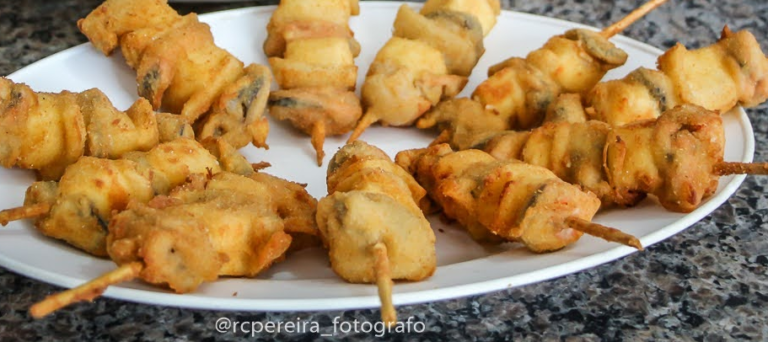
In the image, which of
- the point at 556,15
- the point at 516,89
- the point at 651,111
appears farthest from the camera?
the point at 556,15

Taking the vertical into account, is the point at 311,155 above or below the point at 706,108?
below

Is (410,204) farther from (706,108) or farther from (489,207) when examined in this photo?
(706,108)

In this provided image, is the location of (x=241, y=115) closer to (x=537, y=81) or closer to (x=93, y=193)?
(x=93, y=193)

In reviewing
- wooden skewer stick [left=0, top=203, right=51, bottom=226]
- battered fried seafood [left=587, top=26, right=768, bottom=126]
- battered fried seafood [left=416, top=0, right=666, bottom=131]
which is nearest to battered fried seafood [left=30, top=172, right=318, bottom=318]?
wooden skewer stick [left=0, top=203, right=51, bottom=226]

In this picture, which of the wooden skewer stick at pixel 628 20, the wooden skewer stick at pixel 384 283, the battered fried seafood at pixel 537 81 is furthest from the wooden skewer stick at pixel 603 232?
the wooden skewer stick at pixel 628 20

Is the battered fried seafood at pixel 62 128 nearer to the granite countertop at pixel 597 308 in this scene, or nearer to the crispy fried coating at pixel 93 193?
the crispy fried coating at pixel 93 193

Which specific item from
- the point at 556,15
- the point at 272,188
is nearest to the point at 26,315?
the point at 272,188

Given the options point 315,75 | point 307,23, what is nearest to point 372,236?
point 315,75
